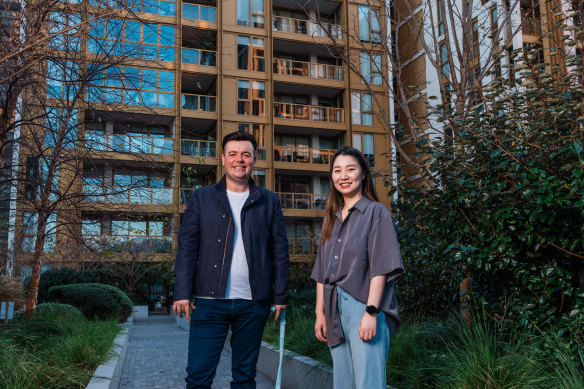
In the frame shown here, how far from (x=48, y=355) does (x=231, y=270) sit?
11.5ft

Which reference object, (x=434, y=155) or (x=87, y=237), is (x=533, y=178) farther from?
(x=87, y=237)

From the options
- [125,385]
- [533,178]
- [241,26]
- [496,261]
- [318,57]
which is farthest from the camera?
[318,57]

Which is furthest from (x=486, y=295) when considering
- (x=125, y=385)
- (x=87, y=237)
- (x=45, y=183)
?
(x=87, y=237)

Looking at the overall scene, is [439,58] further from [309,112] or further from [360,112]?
[360,112]

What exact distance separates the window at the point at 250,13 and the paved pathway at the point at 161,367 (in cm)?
2369

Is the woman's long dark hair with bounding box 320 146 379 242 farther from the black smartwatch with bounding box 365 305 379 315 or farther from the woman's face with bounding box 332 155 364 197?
the black smartwatch with bounding box 365 305 379 315

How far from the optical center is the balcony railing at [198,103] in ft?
101

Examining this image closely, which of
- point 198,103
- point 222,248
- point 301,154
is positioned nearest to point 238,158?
point 222,248

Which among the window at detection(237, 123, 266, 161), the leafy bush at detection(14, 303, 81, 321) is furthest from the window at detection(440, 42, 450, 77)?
the window at detection(237, 123, 266, 161)

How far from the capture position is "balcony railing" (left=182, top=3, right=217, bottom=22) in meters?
31.7

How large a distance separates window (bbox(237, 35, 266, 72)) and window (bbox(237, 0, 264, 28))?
42.1 inches

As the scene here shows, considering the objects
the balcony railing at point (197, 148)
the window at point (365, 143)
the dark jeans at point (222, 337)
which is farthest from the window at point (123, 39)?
the window at point (365, 143)

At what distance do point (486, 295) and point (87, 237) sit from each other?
9.68m

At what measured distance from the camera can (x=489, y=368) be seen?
12.8ft
